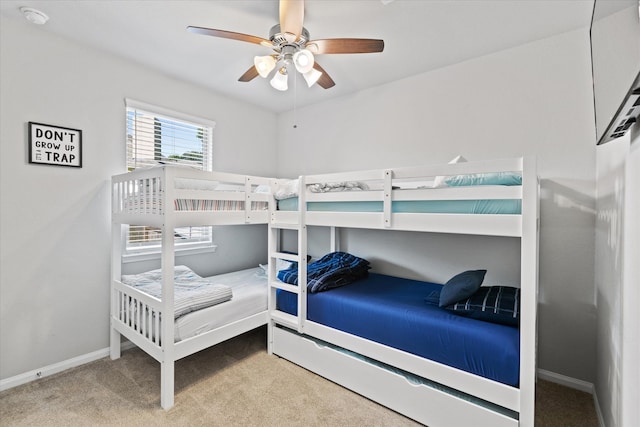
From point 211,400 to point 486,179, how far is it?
2.20 metres

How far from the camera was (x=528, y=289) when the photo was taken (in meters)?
1.46

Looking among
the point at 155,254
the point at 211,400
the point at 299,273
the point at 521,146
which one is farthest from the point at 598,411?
the point at 155,254

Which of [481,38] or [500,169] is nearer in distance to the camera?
[500,169]

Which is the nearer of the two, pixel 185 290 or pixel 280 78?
pixel 280 78

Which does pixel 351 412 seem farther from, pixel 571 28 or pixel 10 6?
pixel 10 6

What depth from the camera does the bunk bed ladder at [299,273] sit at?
93.1 inches

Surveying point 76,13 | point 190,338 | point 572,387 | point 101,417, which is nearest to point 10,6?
point 76,13

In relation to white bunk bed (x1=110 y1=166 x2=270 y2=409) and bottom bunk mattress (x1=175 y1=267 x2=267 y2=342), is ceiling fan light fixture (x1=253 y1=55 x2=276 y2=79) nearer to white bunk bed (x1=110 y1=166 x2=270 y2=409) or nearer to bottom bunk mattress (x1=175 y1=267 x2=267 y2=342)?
white bunk bed (x1=110 y1=166 x2=270 y2=409)

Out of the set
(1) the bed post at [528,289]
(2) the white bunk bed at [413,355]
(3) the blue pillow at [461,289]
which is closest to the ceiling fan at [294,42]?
(2) the white bunk bed at [413,355]

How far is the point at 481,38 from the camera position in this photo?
2252 millimetres

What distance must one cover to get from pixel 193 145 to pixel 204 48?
3.53 feet

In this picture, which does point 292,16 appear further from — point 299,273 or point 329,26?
point 299,273

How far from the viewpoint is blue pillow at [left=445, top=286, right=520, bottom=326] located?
1.69 m

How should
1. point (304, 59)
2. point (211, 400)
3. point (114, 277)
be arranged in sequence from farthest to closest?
point (114, 277) → point (211, 400) → point (304, 59)
